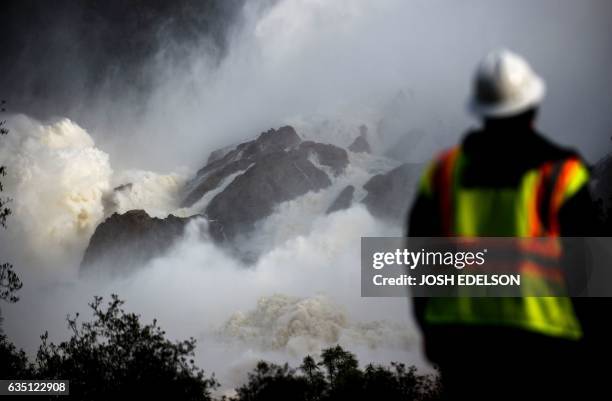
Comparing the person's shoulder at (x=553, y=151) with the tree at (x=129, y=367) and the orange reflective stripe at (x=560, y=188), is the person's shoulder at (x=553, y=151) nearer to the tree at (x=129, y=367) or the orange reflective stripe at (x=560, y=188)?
the orange reflective stripe at (x=560, y=188)

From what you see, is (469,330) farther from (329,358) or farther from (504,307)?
(329,358)

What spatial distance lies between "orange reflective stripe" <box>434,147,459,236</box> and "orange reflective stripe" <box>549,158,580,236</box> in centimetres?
56

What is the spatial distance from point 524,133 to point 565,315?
1.06m

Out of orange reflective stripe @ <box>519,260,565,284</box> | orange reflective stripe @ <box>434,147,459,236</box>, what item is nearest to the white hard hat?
orange reflective stripe @ <box>434,147,459,236</box>

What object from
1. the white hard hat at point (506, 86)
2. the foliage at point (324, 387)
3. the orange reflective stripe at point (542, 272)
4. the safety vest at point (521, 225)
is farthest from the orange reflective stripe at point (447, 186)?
the foliage at point (324, 387)

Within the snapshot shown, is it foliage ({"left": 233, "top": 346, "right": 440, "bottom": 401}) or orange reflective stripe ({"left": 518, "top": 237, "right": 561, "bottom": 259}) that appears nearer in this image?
orange reflective stripe ({"left": 518, "top": 237, "right": 561, "bottom": 259})

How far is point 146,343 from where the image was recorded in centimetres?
4041

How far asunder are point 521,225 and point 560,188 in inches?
11.5

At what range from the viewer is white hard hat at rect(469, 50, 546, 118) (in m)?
3.48

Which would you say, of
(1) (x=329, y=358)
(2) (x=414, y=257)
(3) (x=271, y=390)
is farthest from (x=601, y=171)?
(2) (x=414, y=257)

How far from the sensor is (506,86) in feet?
11.5

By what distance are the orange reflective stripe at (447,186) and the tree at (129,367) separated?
33524mm

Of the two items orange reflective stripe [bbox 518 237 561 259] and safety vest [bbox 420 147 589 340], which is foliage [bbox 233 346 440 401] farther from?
orange reflective stripe [bbox 518 237 561 259]

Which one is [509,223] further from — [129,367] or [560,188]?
[129,367]
